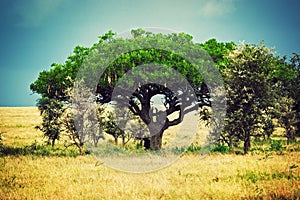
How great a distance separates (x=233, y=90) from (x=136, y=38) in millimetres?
8184

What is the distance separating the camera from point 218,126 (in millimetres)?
25172

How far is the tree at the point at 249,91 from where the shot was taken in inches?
883

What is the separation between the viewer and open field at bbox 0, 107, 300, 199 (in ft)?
36.8

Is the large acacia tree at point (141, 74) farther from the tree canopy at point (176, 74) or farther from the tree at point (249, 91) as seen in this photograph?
the tree at point (249, 91)

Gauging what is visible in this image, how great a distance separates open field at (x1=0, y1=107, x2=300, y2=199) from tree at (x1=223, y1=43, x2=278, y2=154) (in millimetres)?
4490

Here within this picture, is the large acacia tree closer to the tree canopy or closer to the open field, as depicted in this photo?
the tree canopy

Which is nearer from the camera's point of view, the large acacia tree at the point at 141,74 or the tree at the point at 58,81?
the large acacia tree at the point at 141,74

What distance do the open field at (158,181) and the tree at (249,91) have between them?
4.49m

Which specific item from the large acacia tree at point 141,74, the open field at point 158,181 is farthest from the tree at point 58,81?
the open field at point 158,181

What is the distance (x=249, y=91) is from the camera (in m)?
23.0

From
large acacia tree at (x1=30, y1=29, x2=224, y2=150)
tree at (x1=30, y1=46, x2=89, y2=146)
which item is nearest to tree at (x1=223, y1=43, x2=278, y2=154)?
large acacia tree at (x1=30, y1=29, x2=224, y2=150)

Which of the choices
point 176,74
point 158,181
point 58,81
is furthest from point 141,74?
point 158,181

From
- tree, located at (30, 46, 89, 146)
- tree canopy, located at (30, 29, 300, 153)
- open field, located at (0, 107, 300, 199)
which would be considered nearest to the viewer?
open field, located at (0, 107, 300, 199)

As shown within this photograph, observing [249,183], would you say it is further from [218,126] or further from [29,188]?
[218,126]
